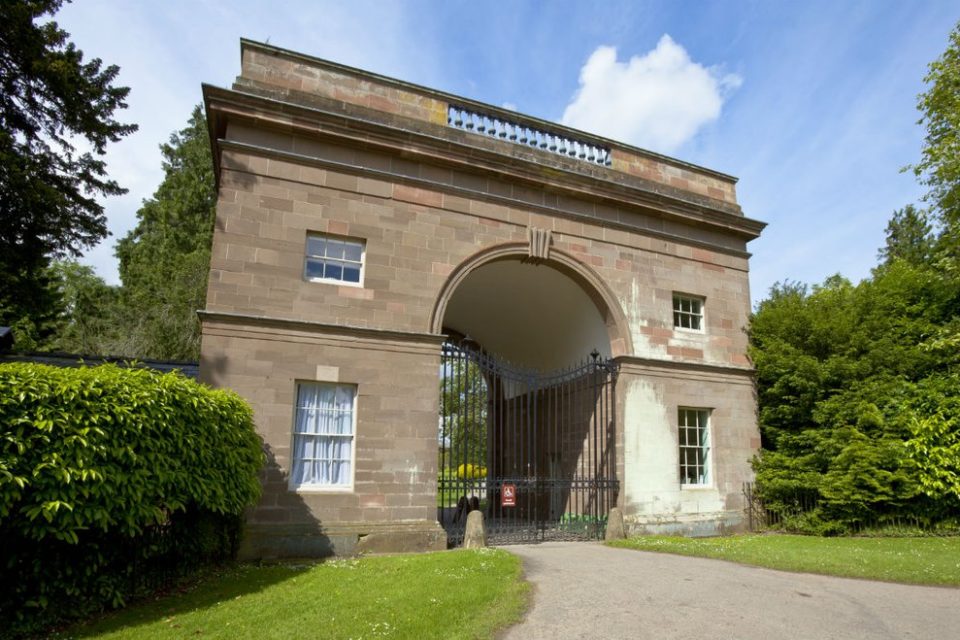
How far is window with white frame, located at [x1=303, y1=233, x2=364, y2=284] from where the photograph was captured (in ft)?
34.0

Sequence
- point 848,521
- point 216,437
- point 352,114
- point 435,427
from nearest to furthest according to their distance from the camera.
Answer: point 216,437 → point 435,427 → point 352,114 → point 848,521

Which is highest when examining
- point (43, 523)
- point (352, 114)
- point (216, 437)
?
point (352, 114)

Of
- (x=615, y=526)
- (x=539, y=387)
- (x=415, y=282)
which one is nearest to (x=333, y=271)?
(x=415, y=282)

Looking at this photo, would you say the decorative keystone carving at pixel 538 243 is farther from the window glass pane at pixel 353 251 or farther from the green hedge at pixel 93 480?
the green hedge at pixel 93 480

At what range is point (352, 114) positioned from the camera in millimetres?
11039

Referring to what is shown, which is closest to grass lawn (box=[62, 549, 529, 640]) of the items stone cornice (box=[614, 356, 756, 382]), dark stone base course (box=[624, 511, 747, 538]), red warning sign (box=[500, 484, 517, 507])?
red warning sign (box=[500, 484, 517, 507])

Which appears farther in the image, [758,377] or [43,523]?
[758,377]

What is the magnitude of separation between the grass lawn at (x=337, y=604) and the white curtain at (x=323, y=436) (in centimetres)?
160

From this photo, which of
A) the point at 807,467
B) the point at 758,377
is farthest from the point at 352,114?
the point at 807,467

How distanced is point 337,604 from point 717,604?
12.9 ft

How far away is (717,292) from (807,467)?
3.99 m

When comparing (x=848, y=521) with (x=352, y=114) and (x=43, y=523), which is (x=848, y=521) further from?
(x=43, y=523)

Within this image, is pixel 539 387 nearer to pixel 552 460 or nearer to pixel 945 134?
pixel 552 460

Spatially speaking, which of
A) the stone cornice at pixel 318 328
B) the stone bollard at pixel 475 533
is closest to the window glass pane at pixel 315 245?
the stone cornice at pixel 318 328
